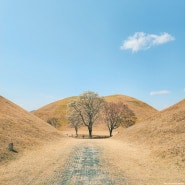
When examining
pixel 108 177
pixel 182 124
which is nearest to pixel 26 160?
pixel 108 177

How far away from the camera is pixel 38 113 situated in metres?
174

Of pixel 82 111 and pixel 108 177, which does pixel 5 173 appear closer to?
pixel 108 177

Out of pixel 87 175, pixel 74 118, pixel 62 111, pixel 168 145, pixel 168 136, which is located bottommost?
pixel 87 175

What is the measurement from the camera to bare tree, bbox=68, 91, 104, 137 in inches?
3693

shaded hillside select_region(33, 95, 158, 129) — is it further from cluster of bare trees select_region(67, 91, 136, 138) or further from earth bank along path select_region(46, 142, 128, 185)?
earth bank along path select_region(46, 142, 128, 185)

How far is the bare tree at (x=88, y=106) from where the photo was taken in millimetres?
93812

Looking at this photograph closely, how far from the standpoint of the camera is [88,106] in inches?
3706

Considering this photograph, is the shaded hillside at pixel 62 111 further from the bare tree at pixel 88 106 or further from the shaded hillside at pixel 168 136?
the shaded hillside at pixel 168 136

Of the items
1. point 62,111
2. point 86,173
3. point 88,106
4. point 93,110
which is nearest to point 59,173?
point 86,173

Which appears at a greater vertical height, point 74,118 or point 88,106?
point 88,106

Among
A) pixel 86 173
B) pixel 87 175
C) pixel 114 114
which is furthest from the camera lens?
pixel 114 114

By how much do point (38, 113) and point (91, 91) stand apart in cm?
8794

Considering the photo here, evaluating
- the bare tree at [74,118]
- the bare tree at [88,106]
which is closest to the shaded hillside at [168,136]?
the bare tree at [88,106]

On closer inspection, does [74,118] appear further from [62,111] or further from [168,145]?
[62,111]
